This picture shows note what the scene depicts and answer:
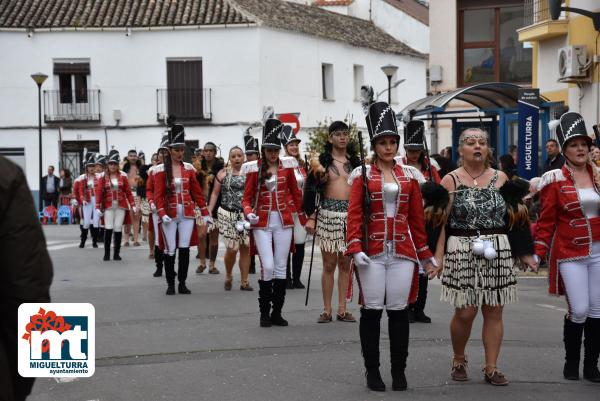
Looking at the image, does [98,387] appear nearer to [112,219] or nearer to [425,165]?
[425,165]

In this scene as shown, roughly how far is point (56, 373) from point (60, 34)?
3664 centimetres

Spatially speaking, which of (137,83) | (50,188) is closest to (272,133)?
(50,188)

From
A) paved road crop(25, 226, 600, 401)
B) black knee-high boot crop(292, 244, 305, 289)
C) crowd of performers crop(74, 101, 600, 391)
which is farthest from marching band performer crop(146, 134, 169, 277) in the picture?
crowd of performers crop(74, 101, 600, 391)

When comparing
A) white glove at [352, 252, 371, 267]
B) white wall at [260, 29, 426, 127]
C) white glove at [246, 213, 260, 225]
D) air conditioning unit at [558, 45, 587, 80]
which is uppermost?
white wall at [260, 29, 426, 127]

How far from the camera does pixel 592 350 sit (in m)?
7.75

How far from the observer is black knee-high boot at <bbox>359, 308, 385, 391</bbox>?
7.40m

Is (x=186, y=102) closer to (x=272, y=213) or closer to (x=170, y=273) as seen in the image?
(x=170, y=273)

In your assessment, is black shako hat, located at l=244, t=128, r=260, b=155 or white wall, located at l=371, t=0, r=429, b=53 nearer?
black shako hat, located at l=244, t=128, r=260, b=155

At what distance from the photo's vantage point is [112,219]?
1908cm

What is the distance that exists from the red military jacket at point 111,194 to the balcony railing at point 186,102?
1953 cm

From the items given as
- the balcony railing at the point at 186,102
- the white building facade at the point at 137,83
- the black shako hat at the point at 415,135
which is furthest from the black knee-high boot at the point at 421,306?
the balcony railing at the point at 186,102

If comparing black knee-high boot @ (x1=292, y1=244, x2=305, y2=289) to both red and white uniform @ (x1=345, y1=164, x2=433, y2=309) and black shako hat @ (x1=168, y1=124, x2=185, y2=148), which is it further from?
red and white uniform @ (x1=345, y1=164, x2=433, y2=309)

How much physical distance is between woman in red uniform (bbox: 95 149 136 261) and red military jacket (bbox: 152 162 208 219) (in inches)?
232

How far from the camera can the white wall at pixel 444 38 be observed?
106ft
